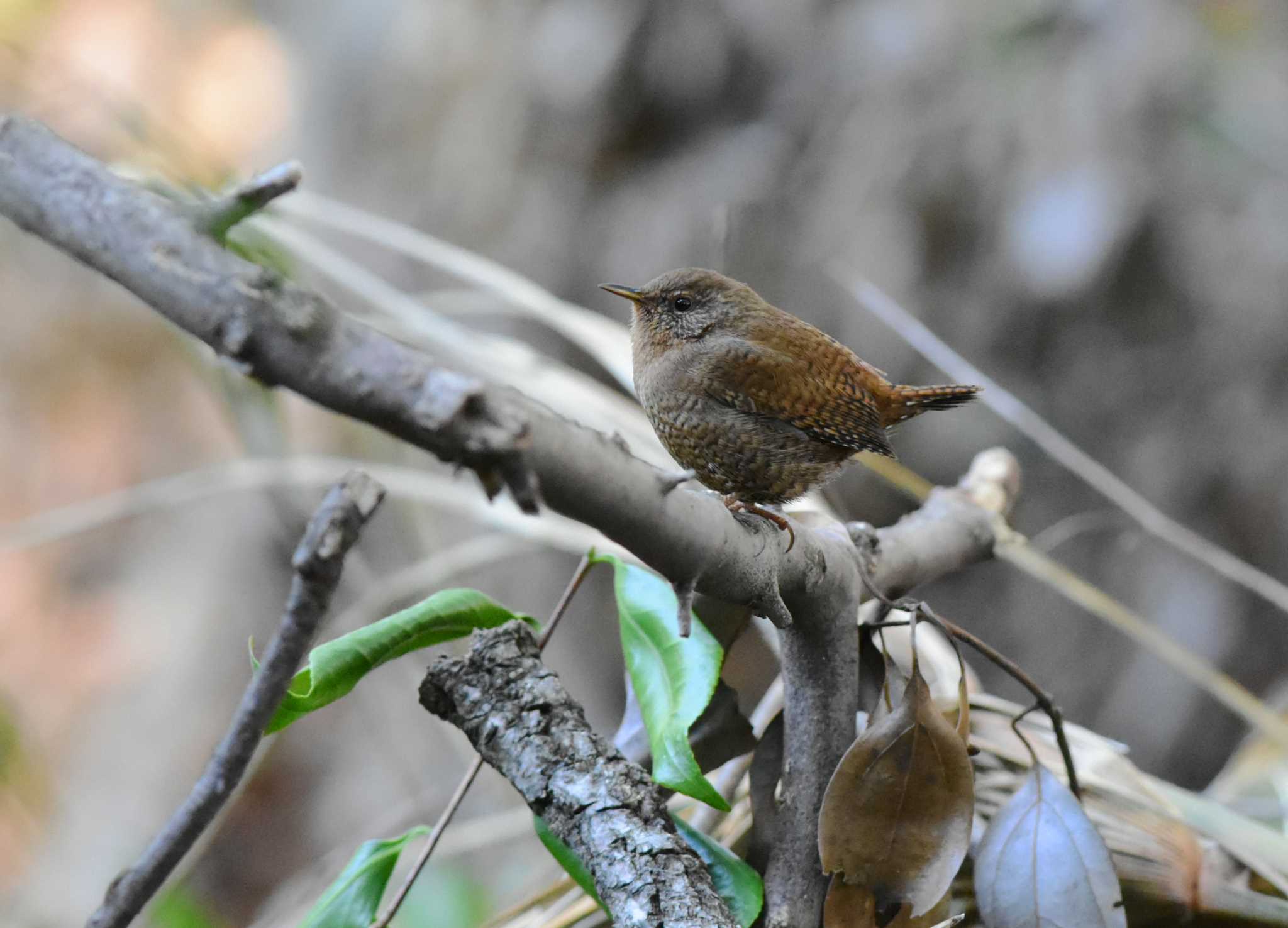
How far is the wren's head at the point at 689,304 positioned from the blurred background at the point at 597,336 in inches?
13.8

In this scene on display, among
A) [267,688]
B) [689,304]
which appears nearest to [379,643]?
[267,688]

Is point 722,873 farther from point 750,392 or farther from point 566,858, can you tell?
point 750,392

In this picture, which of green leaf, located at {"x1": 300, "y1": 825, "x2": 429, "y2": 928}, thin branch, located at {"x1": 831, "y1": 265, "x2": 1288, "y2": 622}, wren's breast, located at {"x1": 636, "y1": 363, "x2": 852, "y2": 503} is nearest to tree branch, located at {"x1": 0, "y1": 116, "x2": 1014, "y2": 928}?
green leaf, located at {"x1": 300, "y1": 825, "x2": 429, "y2": 928}

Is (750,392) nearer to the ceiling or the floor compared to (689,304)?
nearer to the floor

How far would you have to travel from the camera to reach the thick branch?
937 millimetres

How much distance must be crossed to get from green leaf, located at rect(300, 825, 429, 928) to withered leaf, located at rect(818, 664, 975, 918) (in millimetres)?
438

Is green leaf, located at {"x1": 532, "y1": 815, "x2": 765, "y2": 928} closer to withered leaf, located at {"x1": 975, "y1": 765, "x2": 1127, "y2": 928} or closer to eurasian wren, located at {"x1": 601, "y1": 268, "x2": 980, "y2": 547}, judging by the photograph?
withered leaf, located at {"x1": 975, "y1": 765, "x2": 1127, "y2": 928}

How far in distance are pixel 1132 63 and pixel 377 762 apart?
366 centimetres

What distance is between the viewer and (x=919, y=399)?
183 centimetres

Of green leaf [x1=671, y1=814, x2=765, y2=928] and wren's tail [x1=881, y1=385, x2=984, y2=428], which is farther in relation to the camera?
wren's tail [x1=881, y1=385, x2=984, y2=428]

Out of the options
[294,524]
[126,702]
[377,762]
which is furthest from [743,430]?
[126,702]

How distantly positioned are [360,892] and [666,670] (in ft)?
1.28

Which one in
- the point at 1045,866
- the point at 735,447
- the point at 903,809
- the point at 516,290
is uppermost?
the point at 516,290

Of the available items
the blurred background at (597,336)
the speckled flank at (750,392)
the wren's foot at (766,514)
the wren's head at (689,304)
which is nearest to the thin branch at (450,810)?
the wren's foot at (766,514)
